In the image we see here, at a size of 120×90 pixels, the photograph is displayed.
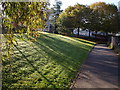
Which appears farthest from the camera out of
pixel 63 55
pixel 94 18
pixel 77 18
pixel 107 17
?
pixel 107 17

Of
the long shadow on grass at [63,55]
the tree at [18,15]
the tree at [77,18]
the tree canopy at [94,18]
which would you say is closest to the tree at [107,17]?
the tree canopy at [94,18]

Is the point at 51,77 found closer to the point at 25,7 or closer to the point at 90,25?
the point at 25,7

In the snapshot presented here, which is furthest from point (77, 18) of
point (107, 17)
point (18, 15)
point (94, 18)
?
point (18, 15)

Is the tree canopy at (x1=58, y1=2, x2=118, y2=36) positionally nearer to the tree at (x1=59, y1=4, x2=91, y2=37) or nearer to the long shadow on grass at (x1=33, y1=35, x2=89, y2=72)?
the tree at (x1=59, y1=4, x2=91, y2=37)

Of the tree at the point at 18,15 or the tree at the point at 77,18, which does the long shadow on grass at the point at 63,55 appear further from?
the tree at the point at 77,18

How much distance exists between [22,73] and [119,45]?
12.2 metres

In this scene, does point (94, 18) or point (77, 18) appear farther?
point (77, 18)

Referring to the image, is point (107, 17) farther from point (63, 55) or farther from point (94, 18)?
point (63, 55)

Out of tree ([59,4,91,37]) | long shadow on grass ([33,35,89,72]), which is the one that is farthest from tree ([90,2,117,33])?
long shadow on grass ([33,35,89,72])

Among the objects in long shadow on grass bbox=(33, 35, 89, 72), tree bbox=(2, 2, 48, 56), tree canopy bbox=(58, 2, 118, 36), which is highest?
tree canopy bbox=(58, 2, 118, 36)

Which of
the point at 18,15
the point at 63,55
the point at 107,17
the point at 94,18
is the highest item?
the point at 107,17

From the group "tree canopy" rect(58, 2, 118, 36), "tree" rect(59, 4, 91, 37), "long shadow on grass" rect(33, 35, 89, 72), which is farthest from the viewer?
"tree" rect(59, 4, 91, 37)

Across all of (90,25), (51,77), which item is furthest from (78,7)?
(51,77)

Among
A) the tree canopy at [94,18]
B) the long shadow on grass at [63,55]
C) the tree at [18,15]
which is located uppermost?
the tree canopy at [94,18]
